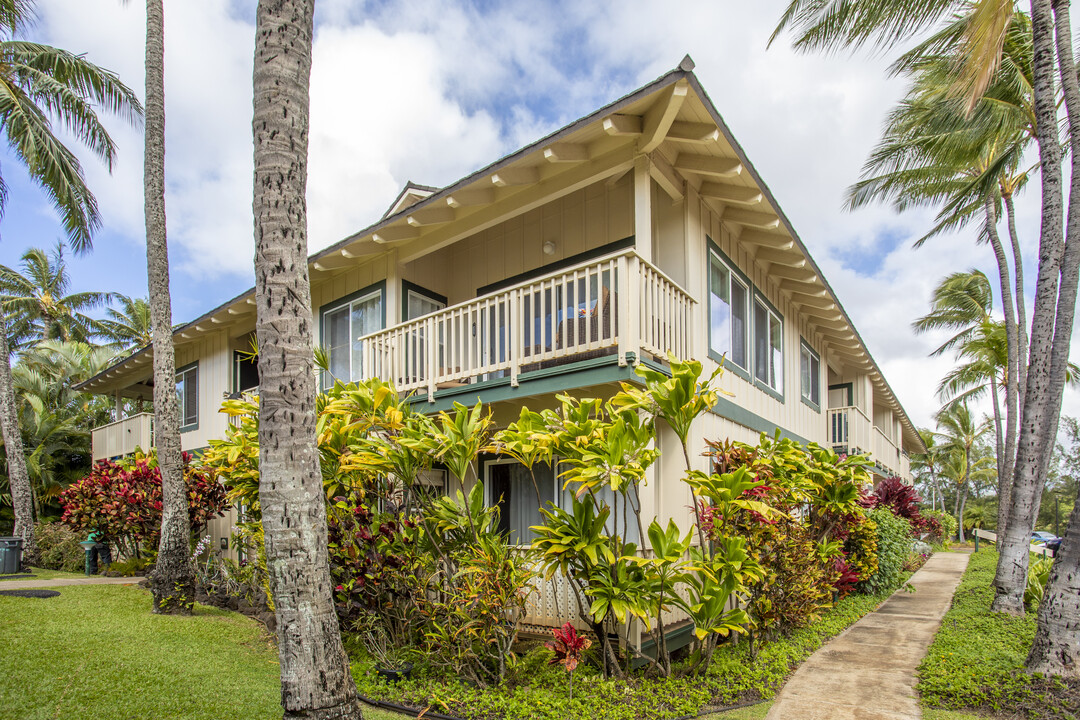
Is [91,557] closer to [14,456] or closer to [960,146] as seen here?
[14,456]

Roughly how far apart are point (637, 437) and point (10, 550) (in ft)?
47.8

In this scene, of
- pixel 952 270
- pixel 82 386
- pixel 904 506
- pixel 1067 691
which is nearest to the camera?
pixel 1067 691

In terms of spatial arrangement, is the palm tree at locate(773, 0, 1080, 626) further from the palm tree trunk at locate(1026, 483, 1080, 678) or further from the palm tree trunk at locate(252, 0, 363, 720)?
the palm tree trunk at locate(252, 0, 363, 720)

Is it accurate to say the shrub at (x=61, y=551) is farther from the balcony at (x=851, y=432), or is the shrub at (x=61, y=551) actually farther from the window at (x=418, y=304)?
the balcony at (x=851, y=432)

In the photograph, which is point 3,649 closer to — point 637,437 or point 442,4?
point 637,437

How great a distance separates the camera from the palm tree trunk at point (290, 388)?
416 cm

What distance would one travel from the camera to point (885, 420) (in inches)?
993

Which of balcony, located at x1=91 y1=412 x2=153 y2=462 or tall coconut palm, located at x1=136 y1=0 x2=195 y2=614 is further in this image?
balcony, located at x1=91 y1=412 x2=153 y2=462

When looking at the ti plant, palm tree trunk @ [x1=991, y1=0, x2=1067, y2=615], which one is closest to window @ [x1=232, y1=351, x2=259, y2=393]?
the ti plant

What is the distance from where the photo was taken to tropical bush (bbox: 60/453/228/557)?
1243cm

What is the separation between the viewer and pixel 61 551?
16219 millimetres

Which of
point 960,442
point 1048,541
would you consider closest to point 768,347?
point 1048,541

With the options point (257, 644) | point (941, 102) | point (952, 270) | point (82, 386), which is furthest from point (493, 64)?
point (952, 270)

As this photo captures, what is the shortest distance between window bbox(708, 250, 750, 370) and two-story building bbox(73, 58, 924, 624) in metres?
0.04
